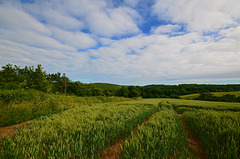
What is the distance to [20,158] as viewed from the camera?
1.67m

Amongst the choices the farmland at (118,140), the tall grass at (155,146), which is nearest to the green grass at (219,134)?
the farmland at (118,140)

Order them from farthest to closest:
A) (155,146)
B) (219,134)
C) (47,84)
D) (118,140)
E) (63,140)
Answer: (47,84) < (118,140) < (219,134) < (63,140) < (155,146)

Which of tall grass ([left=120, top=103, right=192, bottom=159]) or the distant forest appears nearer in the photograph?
tall grass ([left=120, top=103, right=192, bottom=159])

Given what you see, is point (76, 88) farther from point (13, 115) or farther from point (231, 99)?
point (231, 99)

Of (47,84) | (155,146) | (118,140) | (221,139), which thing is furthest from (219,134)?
(47,84)

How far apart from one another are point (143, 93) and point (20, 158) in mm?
68875

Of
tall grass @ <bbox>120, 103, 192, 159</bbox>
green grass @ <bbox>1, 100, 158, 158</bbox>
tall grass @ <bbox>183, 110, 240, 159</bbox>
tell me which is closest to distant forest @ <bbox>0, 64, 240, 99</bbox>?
green grass @ <bbox>1, 100, 158, 158</bbox>

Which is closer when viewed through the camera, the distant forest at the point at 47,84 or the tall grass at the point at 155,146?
the tall grass at the point at 155,146

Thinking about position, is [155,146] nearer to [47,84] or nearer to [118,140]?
[118,140]

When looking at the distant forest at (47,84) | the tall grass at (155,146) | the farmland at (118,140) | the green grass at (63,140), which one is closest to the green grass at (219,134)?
the farmland at (118,140)

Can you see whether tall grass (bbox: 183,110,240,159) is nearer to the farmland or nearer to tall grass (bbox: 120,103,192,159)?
the farmland

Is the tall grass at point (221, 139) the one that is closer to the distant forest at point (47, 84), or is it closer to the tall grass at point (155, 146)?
the tall grass at point (155, 146)

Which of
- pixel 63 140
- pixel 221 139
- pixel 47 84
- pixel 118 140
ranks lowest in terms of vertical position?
pixel 118 140

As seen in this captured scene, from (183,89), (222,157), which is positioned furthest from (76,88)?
(183,89)
